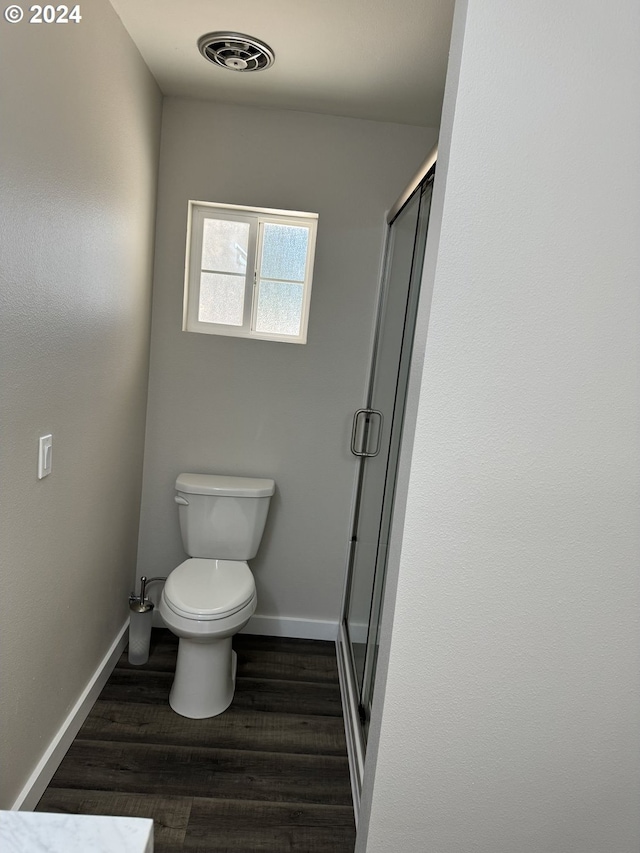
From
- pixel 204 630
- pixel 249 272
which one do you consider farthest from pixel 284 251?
pixel 204 630

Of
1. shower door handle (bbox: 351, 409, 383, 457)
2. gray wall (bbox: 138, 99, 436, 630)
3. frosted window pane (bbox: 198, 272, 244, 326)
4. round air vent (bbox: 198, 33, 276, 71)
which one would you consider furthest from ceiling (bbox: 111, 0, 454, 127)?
shower door handle (bbox: 351, 409, 383, 457)

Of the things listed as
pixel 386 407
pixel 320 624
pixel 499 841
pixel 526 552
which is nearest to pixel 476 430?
pixel 526 552

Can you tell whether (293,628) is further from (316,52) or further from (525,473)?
(316,52)

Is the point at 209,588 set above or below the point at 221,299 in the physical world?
below

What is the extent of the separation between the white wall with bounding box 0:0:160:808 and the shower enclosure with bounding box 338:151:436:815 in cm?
99

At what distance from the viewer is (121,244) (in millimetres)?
2107

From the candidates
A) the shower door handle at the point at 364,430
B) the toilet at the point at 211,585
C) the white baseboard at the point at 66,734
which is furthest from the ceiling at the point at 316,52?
the white baseboard at the point at 66,734

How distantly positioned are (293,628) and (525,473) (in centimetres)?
203

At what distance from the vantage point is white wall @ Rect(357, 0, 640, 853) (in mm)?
1098

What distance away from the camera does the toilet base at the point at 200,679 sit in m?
2.24

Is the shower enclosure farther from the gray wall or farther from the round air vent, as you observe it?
the round air vent

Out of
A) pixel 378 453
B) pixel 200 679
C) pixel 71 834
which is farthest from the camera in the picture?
pixel 378 453

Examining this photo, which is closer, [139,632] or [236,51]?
[236,51]

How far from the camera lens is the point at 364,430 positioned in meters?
2.66
